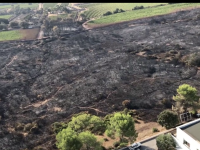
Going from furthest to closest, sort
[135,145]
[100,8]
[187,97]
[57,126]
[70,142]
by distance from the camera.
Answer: [100,8] < [57,126] < [187,97] < [135,145] < [70,142]

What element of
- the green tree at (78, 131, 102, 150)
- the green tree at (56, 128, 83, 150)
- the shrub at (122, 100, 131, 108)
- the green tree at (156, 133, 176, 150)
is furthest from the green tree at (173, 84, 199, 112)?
the green tree at (56, 128, 83, 150)

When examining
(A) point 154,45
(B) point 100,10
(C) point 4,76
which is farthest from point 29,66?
(B) point 100,10

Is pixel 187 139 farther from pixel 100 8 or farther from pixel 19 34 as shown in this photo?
pixel 100 8

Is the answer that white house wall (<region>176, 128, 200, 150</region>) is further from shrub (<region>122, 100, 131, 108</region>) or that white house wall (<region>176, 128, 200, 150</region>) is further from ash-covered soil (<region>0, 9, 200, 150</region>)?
shrub (<region>122, 100, 131, 108</region>)

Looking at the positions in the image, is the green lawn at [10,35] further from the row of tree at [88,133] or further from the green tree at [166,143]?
the green tree at [166,143]

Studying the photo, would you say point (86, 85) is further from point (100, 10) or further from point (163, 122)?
point (100, 10)

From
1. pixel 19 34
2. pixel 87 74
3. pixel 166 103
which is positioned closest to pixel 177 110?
pixel 166 103
